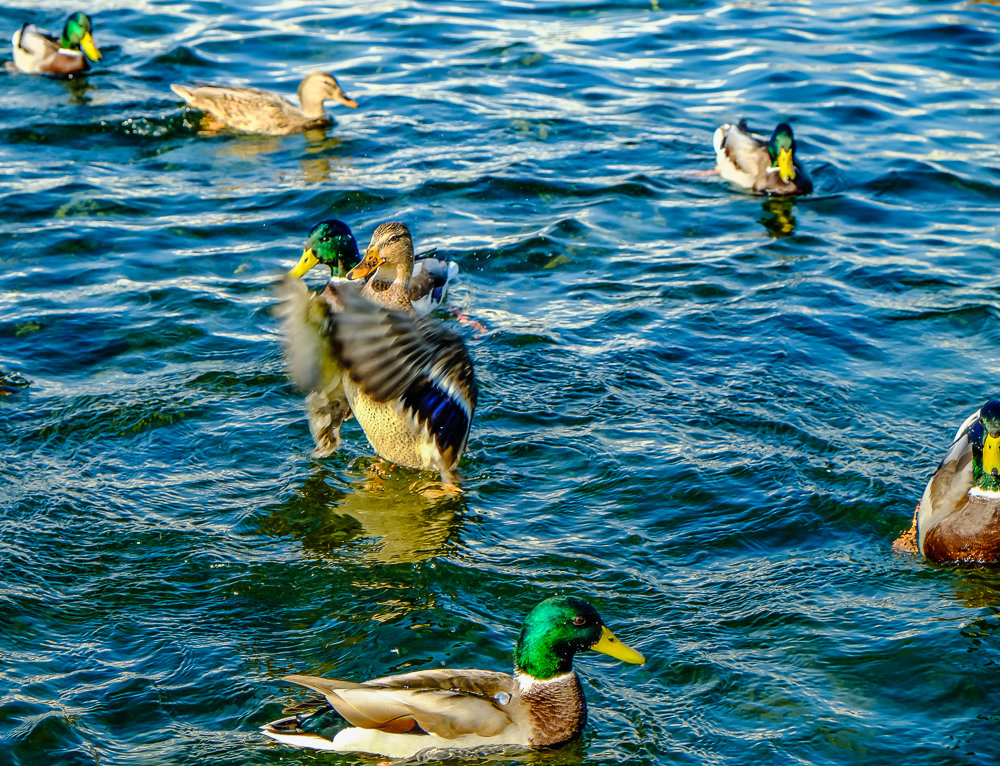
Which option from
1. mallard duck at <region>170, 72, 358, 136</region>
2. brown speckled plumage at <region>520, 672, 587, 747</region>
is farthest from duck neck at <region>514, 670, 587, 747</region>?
mallard duck at <region>170, 72, 358, 136</region>

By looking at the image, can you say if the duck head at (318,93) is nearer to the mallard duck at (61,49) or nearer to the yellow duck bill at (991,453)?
the mallard duck at (61,49)

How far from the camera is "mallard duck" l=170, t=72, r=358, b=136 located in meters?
12.1

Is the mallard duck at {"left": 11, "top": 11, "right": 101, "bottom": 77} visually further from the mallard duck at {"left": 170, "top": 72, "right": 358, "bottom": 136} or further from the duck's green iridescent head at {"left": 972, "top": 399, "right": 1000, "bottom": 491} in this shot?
the duck's green iridescent head at {"left": 972, "top": 399, "right": 1000, "bottom": 491}

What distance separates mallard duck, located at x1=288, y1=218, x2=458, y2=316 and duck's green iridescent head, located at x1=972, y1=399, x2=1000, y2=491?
3.23 meters

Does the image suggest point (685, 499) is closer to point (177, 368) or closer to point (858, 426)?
point (858, 426)

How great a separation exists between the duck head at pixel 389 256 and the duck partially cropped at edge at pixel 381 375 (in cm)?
44

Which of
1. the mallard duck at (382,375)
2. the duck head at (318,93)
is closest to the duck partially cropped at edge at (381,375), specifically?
the mallard duck at (382,375)

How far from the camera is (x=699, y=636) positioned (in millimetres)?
5566

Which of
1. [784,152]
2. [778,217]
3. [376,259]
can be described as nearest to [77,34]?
[376,259]

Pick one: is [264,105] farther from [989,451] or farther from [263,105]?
[989,451]

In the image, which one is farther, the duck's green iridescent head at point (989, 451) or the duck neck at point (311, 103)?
the duck neck at point (311, 103)

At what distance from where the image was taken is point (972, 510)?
6.12 meters

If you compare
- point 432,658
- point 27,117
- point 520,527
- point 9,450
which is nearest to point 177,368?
point 9,450

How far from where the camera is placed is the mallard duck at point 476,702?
461 cm
